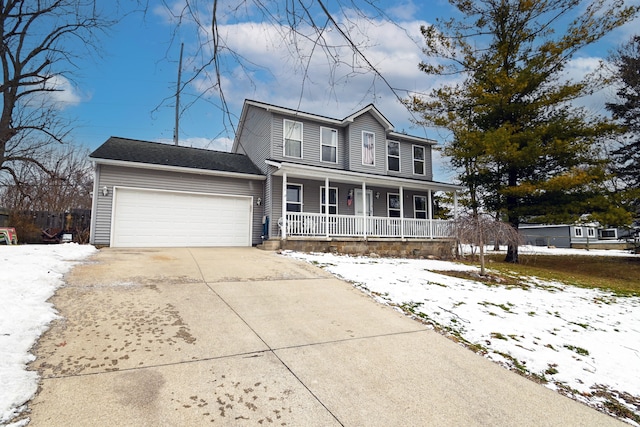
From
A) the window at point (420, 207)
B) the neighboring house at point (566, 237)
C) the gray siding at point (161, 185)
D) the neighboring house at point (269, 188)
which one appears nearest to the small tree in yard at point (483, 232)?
the neighboring house at point (269, 188)

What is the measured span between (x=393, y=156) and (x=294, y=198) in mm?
6044

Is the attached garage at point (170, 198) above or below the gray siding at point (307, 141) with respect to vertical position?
below

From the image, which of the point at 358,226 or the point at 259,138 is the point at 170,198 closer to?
the point at 259,138

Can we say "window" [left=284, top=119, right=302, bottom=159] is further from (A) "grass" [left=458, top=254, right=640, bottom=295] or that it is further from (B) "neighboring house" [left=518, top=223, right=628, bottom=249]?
(B) "neighboring house" [left=518, top=223, right=628, bottom=249]

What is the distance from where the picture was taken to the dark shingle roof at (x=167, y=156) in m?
11.3

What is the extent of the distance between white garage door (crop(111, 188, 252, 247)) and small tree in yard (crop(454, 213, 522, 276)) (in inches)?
319

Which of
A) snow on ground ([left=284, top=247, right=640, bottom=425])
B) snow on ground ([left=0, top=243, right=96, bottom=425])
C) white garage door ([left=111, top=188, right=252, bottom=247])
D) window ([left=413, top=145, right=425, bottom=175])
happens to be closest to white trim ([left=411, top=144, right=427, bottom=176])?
window ([left=413, top=145, right=425, bottom=175])

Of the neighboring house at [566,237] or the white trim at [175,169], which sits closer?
the white trim at [175,169]

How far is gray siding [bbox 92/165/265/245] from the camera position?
10.8 m

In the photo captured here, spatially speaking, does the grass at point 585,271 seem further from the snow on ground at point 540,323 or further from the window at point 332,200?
the window at point 332,200

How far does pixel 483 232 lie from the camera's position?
8.63 m

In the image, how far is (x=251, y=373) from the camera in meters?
2.81

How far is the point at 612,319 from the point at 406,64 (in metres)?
6.24

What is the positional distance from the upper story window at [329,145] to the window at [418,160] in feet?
15.6
